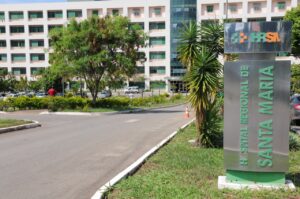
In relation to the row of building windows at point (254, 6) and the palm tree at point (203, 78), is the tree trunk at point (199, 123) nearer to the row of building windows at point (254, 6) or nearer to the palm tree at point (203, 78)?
the palm tree at point (203, 78)

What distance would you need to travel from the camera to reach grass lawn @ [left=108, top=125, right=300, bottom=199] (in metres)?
5.87

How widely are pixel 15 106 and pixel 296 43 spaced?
33.2 meters

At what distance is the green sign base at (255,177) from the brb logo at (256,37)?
2.40 metres

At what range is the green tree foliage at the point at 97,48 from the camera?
91.6ft

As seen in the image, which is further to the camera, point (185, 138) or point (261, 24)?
point (185, 138)

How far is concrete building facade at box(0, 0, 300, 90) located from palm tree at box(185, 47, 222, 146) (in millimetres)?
59947

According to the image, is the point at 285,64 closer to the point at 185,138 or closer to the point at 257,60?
the point at 257,60

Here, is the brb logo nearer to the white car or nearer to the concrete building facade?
the white car

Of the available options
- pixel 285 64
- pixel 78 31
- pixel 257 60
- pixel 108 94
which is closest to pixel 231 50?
pixel 257 60

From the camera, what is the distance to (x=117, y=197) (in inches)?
233

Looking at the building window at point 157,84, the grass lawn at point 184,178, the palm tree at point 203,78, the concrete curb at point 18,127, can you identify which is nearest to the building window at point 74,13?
the building window at point 157,84

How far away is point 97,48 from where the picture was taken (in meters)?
28.7

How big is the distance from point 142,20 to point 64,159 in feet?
221

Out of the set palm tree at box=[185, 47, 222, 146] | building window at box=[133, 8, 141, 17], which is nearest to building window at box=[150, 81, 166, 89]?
building window at box=[133, 8, 141, 17]
